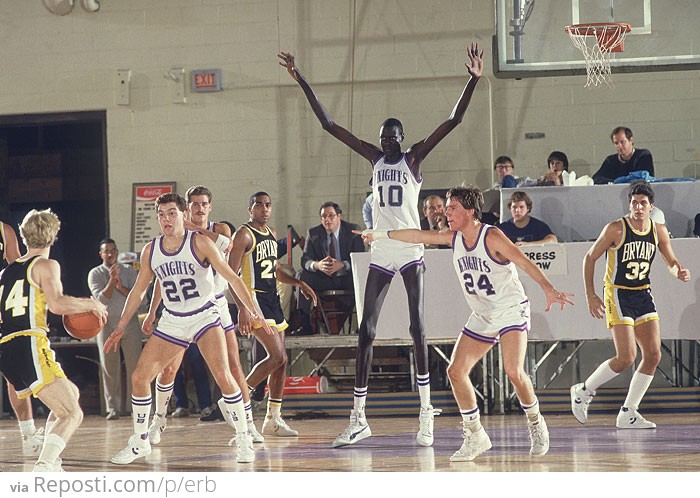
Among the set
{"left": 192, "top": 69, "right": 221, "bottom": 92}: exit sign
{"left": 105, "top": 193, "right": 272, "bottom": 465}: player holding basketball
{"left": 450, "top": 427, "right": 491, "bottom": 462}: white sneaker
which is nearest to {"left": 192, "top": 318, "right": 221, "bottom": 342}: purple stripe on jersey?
{"left": 105, "top": 193, "right": 272, "bottom": 465}: player holding basketball

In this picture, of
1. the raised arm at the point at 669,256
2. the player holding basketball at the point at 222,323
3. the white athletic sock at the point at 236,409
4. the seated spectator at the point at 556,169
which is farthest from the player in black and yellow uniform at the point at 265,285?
the seated spectator at the point at 556,169

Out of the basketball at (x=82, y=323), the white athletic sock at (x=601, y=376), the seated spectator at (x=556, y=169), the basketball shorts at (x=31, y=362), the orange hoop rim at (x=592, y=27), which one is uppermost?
the orange hoop rim at (x=592, y=27)

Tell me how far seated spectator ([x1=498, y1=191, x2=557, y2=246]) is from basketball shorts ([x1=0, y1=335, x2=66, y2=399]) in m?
4.68

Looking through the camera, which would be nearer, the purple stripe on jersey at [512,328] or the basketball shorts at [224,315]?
the purple stripe on jersey at [512,328]

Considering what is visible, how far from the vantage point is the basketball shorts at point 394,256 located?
7.28m

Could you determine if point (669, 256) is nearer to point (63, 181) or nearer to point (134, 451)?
point (134, 451)

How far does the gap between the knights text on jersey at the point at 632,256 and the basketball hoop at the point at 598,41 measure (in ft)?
7.36

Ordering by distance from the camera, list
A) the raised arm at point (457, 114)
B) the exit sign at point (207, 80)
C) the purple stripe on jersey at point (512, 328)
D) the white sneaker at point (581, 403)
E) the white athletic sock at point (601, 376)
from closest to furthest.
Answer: the purple stripe on jersey at point (512, 328) < the raised arm at point (457, 114) < the white athletic sock at point (601, 376) < the white sneaker at point (581, 403) < the exit sign at point (207, 80)

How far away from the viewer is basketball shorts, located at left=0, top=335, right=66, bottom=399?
583 cm

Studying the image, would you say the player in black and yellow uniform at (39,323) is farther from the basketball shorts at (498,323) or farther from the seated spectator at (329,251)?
the seated spectator at (329,251)

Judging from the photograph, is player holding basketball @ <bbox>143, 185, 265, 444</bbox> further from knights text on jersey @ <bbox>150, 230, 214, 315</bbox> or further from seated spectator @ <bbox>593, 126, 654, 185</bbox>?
seated spectator @ <bbox>593, 126, 654, 185</bbox>

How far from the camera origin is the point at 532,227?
9.44m
